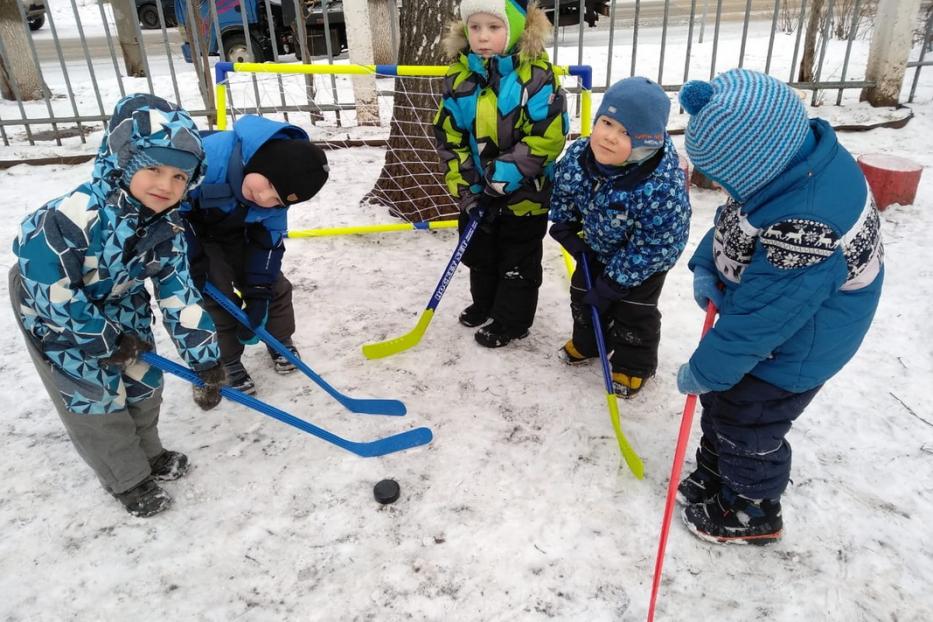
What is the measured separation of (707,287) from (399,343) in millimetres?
1632

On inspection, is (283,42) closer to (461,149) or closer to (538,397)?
(461,149)

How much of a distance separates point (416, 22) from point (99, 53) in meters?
12.4

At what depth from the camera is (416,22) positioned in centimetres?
432

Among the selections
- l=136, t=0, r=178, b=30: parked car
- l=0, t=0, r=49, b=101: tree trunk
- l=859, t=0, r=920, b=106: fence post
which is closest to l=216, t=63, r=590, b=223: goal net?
l=0, t=0, r=49, b=101: tree trunk

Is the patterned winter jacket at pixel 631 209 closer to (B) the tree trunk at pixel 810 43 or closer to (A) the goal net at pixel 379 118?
(A) the goal net at pixel 379 118

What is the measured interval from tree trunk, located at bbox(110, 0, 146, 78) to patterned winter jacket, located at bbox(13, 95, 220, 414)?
Result: 823 centimetres

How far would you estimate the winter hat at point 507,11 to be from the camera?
277 centimetres

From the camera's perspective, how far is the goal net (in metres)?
3.82

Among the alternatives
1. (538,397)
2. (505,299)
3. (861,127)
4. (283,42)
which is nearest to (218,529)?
(538,397)

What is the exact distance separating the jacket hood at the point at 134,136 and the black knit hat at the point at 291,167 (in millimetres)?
494

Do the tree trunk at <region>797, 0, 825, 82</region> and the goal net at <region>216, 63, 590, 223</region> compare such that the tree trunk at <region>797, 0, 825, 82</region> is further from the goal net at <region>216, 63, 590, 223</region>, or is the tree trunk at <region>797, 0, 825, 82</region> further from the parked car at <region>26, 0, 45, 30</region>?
the parked car at <region>26, 0, 45, 30</region>

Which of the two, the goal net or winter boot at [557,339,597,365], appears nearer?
winter boot at [557,339,597,365]

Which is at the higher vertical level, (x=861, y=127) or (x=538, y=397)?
(x=861, y=127)

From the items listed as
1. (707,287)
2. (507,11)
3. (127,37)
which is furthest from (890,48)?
(127,37)
